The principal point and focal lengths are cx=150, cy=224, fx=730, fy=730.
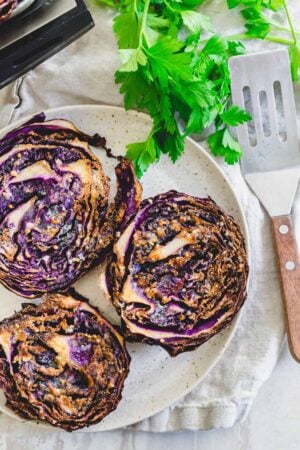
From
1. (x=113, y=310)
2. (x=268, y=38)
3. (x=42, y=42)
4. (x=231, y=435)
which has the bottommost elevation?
(x=231, y=435)

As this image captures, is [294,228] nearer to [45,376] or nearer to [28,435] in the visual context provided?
[45,376]

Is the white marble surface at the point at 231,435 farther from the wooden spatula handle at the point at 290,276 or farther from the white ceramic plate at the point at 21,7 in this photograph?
the white ceramic plate at the point at 21,7

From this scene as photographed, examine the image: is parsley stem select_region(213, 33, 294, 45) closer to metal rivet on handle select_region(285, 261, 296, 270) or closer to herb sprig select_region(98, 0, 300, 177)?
herb sprig select_region(98, 0, 300, 177)

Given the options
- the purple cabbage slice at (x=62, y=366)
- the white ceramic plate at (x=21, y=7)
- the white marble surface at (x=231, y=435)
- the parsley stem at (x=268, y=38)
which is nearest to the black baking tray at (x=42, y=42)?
the white ceramic plate at (x=21, y=7)

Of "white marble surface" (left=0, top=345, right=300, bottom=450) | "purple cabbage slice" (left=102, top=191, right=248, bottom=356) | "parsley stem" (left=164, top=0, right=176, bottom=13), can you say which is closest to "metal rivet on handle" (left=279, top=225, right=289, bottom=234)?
"purple cabbage slice" (left=102, top=191, right=248, bottom=356)

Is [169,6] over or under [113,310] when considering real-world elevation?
over

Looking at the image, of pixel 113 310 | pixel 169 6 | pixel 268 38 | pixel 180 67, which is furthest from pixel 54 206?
pixel 268 38

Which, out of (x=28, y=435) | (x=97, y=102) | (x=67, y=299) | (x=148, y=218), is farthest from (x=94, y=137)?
(x=28, y=435)

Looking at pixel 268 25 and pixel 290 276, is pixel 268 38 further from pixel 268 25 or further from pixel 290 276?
pixel 290 276

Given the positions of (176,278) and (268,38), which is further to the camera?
(268,38)
